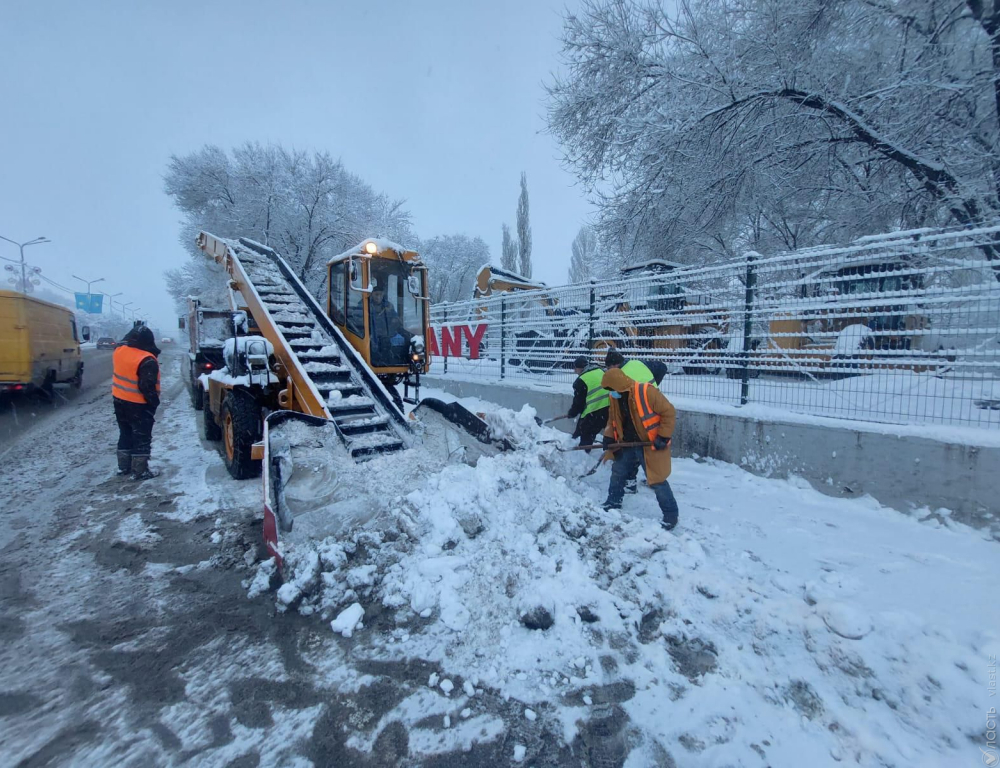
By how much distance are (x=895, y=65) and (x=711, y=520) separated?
298 inches

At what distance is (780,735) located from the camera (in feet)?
6.70

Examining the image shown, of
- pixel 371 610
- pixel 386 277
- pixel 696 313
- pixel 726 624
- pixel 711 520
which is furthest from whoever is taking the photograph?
pixel 386 277

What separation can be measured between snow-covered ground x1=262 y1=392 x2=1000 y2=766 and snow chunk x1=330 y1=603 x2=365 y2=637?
0.01 meters

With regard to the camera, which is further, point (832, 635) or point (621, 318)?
point (621, 318)

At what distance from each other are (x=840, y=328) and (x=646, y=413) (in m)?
2.57

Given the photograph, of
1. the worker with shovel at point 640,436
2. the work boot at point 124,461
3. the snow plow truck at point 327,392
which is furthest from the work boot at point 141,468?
the worker with shovel at point 640,436

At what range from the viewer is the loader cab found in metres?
6.35

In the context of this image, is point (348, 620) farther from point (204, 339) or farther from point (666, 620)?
point (204, 339)

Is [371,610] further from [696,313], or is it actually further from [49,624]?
[696,313]

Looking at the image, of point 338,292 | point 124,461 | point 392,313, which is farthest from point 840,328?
point 124,461

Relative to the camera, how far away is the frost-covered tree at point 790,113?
6.24m

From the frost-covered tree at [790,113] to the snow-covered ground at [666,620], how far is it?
575 centimetres

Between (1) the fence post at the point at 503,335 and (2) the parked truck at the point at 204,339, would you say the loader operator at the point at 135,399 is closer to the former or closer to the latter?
(2) the parked truck at the point at 204,339

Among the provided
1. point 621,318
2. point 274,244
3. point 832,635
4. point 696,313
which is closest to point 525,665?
point 832,635
